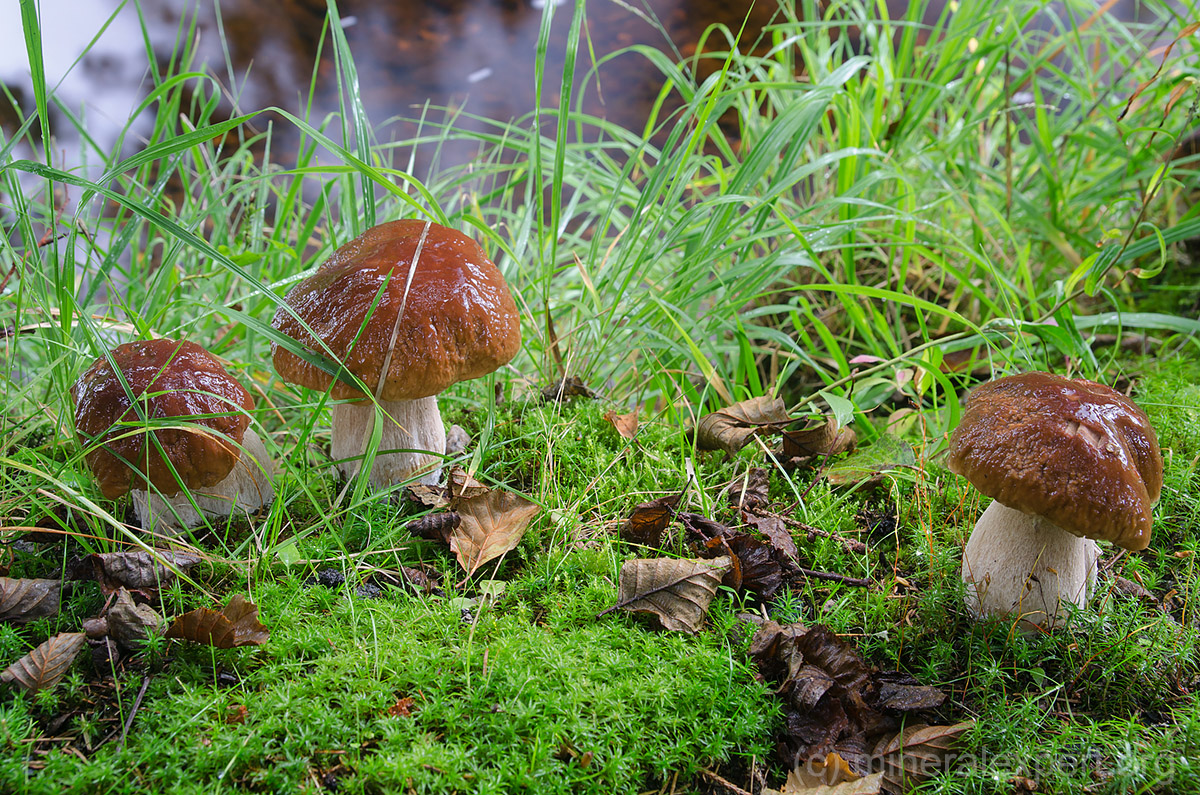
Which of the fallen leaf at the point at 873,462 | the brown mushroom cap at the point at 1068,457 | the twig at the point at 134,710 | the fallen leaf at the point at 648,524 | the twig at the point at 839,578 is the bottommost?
the twig at the point at 839,578

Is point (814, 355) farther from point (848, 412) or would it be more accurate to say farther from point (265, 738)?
point (265, 738)

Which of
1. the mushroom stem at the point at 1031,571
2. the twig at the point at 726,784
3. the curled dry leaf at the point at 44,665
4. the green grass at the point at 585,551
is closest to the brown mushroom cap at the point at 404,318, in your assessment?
the green grass at the point at 585,551

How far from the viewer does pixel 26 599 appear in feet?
5.15

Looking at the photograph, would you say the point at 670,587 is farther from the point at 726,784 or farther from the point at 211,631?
the point at 211,631

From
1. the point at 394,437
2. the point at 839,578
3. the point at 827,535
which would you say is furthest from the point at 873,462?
the point at 394,437

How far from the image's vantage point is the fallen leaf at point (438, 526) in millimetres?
1868

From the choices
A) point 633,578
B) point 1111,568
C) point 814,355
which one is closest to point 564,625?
point 633,578

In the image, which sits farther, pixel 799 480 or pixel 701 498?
pixel 799 480

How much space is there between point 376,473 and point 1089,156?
4090mm

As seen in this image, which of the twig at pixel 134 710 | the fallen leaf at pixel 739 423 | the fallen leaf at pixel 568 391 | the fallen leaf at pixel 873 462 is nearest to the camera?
the twig at pixel 134 710

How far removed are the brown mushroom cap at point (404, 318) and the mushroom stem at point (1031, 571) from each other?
1.31 m

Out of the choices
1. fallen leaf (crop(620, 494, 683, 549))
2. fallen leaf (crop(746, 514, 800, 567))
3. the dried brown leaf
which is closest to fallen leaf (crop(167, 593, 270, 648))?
fallen leaf (crop(620, 494, 683, 549))

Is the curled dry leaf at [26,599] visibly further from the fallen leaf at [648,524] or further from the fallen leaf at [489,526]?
the fallen leaf at [648,524]

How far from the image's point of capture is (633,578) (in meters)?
1.68
